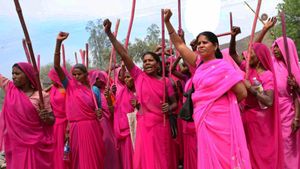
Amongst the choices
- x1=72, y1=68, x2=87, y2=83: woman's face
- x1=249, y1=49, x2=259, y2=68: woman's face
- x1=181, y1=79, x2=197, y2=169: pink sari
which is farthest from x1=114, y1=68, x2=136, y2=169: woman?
x1=249, y1=49, x2=259, y2=68: woman's face

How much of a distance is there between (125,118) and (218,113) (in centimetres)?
313

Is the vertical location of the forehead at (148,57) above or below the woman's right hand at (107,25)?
below

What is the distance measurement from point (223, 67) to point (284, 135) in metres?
2.33

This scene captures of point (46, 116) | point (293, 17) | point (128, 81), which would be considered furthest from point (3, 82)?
point (293, 17)

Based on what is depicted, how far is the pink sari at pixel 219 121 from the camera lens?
4418mm

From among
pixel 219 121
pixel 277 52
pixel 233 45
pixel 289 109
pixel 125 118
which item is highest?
pixel 233 45

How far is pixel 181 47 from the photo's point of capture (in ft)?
16.3

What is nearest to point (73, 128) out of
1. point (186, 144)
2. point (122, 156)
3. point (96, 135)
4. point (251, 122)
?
point (96, 135)

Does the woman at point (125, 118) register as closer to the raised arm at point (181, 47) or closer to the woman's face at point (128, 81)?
the woman's face at point (128, 81)

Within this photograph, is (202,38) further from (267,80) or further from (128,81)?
(128,81)

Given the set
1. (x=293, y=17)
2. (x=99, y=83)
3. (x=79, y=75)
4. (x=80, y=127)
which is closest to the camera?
(x=80, y=127)

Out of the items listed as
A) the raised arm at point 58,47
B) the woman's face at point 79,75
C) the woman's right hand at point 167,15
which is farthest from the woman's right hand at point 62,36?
the woman's right hand at point 167,15

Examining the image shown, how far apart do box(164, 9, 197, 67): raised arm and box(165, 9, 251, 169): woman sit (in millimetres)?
283

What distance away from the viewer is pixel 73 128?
271 inches
